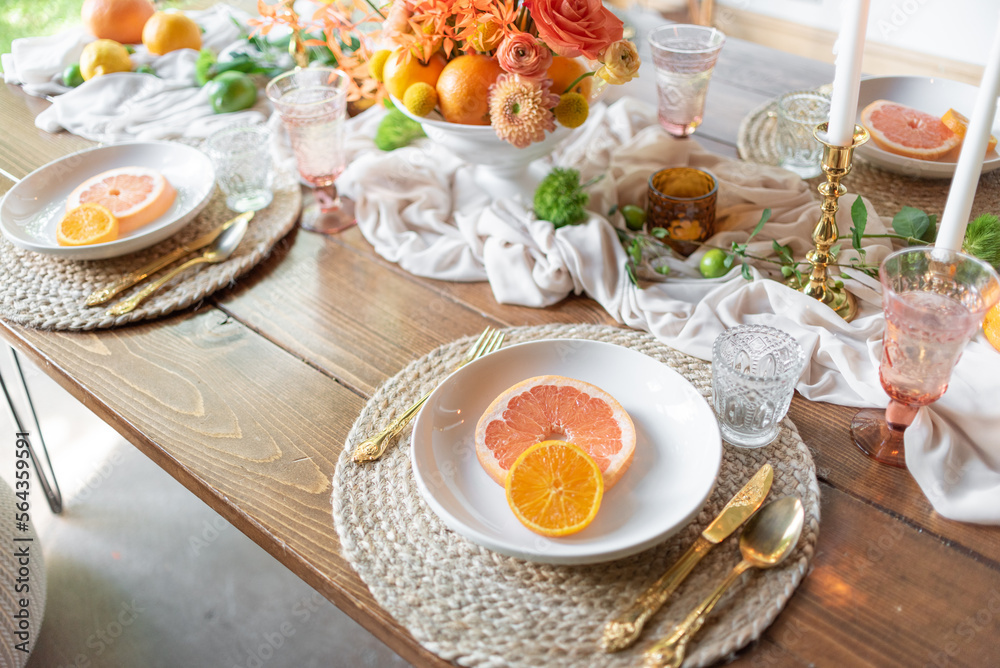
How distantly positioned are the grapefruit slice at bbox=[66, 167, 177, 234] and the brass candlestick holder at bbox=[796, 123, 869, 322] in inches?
39.0

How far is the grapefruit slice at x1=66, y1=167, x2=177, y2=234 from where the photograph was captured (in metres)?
1.20

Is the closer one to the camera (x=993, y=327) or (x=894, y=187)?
(x=993, y=327)

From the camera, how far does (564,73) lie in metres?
1.07

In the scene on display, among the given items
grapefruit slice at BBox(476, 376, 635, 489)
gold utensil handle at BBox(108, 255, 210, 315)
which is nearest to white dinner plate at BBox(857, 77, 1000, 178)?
grapefruit slice at BBox(476, 376, 635, 489)

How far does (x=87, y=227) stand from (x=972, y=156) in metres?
1.19

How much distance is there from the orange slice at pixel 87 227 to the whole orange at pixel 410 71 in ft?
1.60

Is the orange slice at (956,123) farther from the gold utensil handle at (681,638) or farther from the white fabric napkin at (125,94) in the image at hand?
the white fabric napkin at (125,94)

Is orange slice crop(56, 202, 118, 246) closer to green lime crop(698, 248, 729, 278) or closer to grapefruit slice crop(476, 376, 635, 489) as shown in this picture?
grapefruit slice crop(476, 376, 635, 489)

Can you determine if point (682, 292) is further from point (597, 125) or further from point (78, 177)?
point (78, 177)

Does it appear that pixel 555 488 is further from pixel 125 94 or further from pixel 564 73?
pixel 125 94

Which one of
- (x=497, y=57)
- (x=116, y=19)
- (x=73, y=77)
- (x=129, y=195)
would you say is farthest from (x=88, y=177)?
(x=497, y=57)

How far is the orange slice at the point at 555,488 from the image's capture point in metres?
0.71

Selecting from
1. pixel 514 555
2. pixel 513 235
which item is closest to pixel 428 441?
pixel 514 555

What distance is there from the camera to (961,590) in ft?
2.28
